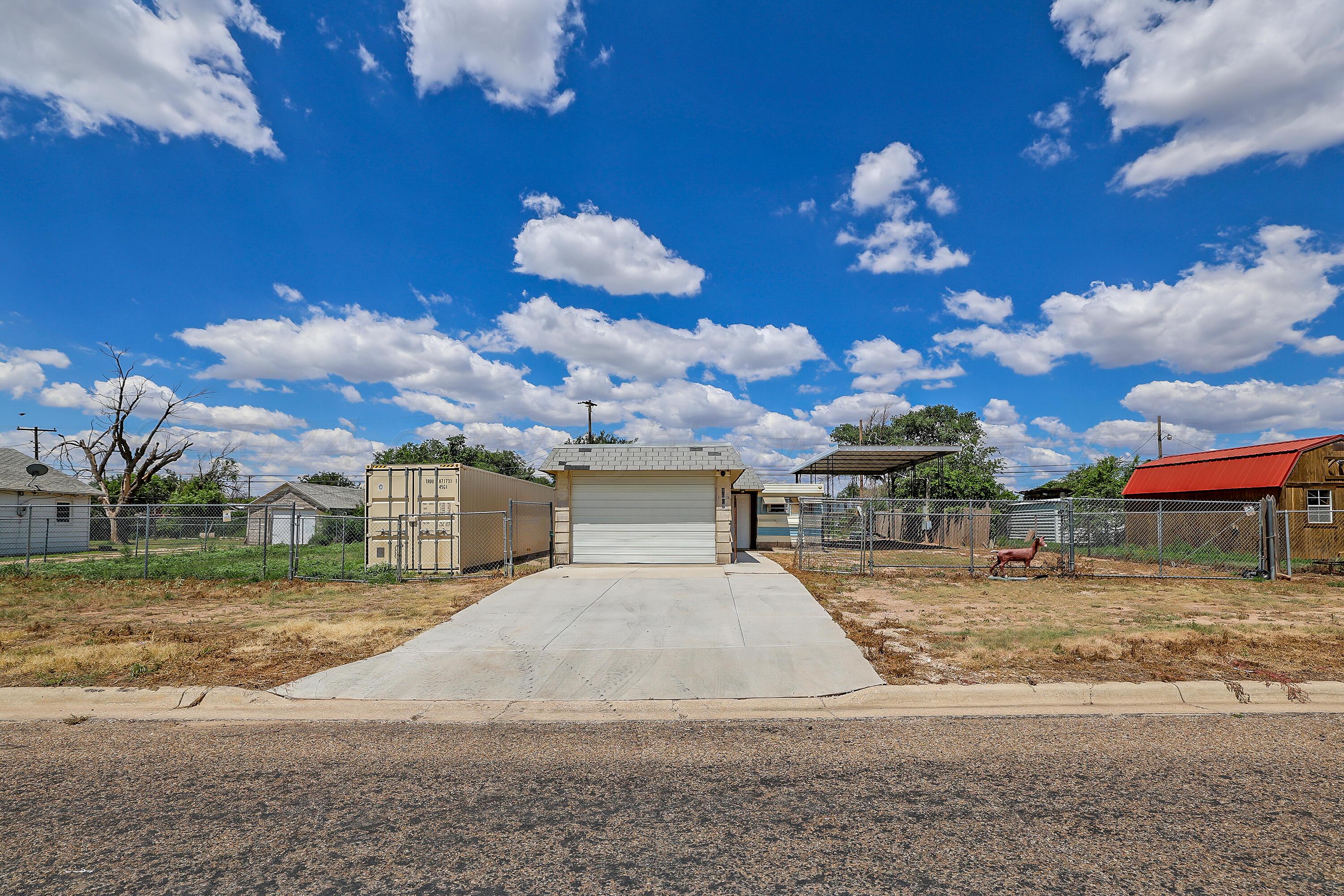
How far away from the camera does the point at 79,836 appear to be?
377 centimetres

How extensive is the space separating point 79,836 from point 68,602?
12.2m

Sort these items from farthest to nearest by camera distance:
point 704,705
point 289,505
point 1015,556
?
point 289,505 → point 1015,556 → point 704,705

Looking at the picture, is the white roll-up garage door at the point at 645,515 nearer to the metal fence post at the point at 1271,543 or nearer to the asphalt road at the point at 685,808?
the asphalt road at the point at 685,808

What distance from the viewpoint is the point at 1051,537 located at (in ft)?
93.2

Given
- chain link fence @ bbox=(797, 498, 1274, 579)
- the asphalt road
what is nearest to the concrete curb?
the asphalt road

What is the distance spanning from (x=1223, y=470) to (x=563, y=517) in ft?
80.9

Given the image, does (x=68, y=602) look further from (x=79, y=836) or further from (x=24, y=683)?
(x=79, y=836)

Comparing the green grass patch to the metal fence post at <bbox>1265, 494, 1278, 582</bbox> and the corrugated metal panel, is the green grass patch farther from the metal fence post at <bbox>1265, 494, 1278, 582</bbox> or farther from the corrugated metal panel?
the corrugated metal panel

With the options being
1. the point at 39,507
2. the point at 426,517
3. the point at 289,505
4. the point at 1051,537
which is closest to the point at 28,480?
the point at 39,507

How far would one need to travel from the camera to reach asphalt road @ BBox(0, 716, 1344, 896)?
3.31 meters

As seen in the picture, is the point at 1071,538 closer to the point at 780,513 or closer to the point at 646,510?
the point at 646,510

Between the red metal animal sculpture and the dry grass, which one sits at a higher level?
the red metal animal sculpture

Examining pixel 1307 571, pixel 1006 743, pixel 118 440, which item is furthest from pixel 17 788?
pixel 118 440

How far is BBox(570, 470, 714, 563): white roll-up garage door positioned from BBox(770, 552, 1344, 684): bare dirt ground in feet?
10.2
